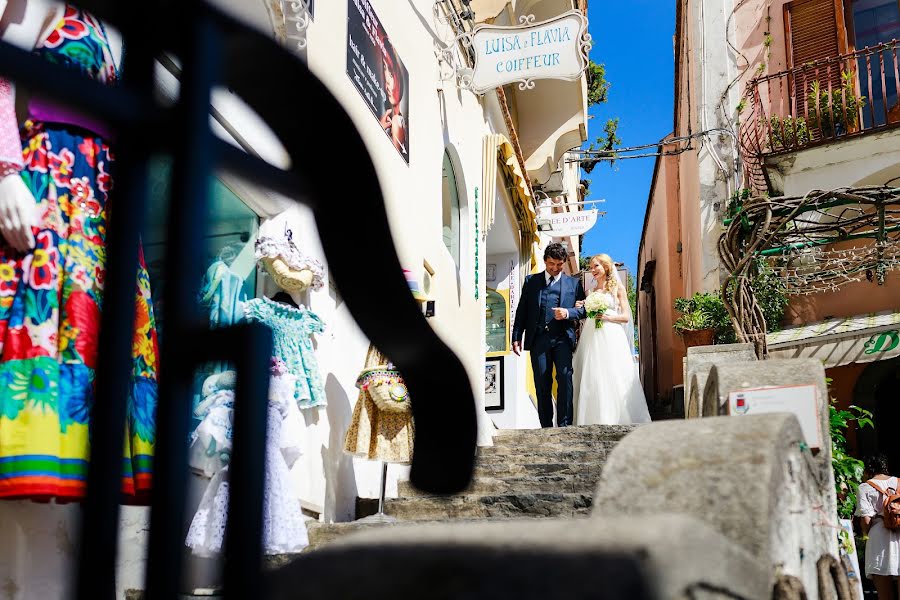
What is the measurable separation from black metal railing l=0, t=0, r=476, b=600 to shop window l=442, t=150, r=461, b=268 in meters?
9.04

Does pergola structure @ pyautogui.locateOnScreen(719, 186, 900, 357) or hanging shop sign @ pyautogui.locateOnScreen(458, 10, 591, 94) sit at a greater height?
hanging shop sign @ pyautogui.locateOnScreen(458, 10, 591, 94)

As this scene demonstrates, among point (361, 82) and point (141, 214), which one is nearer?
point (141, 214)

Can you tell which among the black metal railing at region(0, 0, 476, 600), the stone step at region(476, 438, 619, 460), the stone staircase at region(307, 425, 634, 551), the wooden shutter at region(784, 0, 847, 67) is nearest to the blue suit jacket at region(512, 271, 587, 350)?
the stone staircase at region(307, 425, 634, 551)

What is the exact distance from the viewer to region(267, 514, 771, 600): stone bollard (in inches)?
23.6

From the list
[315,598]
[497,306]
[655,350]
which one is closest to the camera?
[315,598]

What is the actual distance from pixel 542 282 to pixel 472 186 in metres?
2.53

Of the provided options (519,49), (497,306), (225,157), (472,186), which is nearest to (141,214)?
(225,157)

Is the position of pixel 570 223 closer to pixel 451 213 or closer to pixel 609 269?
pixel 451 213

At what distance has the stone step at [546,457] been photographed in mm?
5896

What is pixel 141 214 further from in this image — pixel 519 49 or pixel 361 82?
pixel 519 49

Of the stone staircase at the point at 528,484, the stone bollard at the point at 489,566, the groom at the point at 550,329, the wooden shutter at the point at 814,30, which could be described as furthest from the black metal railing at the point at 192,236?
the wooden shutter at the point at 814,30

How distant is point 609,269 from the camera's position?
7840 mm

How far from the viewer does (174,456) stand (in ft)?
1.63

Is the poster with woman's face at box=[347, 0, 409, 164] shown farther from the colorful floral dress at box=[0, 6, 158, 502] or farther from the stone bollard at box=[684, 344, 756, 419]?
the colorful floral dress at box=[0, 6, 158, 502]
